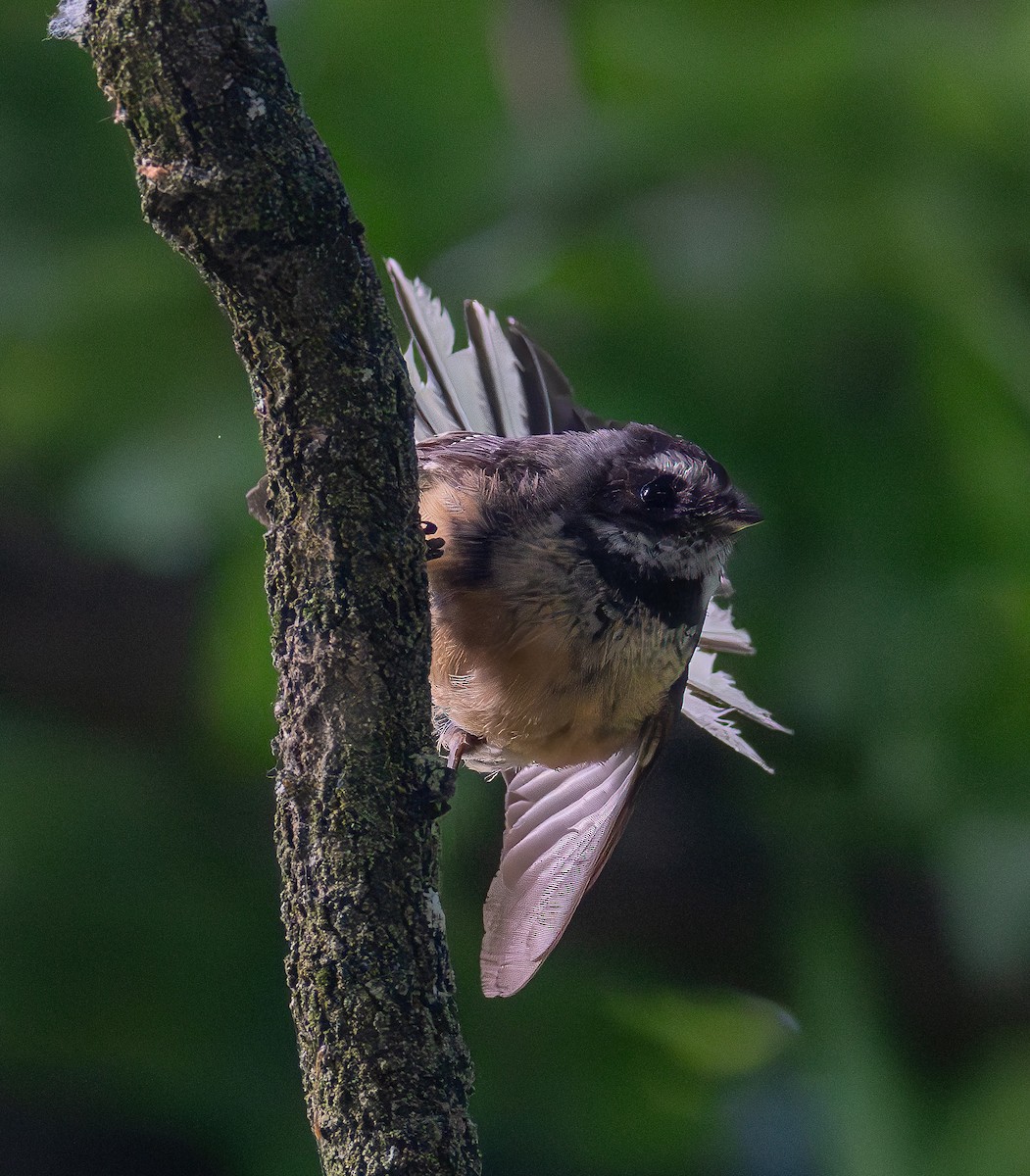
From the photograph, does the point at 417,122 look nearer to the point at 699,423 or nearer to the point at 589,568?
the point at 699,423

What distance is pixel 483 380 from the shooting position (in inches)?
107

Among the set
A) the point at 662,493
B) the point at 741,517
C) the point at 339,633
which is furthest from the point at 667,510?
the point at 339,633

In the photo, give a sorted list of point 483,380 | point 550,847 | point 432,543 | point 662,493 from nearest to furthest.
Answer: point 432,543, point 662,493, point 550,847, point 483,380

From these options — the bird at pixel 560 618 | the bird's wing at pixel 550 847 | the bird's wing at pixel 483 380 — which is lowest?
the bird's wing at pixel 550 847

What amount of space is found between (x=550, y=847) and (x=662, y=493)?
2.33ft

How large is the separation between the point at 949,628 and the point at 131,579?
82.8 inches

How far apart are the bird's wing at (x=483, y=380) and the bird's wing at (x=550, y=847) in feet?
2.37

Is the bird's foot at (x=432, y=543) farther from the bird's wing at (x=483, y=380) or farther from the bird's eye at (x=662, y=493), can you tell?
the bird's wing at (x=483, y=380)

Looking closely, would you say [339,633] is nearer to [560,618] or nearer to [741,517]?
[560,618]

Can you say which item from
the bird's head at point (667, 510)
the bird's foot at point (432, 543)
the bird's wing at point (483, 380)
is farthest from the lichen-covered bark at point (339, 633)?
the bird's wing at point (483, 380)

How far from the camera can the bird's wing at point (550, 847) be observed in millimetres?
2094

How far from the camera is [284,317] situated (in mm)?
1149

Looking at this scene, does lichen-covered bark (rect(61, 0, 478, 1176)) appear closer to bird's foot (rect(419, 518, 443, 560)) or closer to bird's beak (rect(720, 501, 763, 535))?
bird's foot (rect(419, 518, 443, 560))

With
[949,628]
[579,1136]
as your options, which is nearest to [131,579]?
[579,1136]
